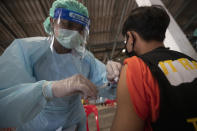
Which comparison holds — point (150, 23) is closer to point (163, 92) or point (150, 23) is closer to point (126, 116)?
point (163, 92)

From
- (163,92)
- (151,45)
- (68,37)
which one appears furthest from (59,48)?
(163,92)

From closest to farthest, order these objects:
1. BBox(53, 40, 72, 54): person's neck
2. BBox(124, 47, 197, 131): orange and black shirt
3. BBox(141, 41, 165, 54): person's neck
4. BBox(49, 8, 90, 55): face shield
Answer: BBox(124, 47, 197, 131): orange and black shirt → BBox(141, 41, 165, 54): person's neck → BBox(49, 8, 90, 55): face shield → BBox(53, 40, 72, 54): person's neck

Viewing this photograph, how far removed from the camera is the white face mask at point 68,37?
3.04 ft

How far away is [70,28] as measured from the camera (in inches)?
37.3

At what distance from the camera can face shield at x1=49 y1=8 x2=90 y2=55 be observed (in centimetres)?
88

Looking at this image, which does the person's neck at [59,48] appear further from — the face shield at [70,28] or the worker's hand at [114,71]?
the worker's hand at [114,71]

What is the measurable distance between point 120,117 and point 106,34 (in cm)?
305

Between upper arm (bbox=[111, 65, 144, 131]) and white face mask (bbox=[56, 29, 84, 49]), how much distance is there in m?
0.63

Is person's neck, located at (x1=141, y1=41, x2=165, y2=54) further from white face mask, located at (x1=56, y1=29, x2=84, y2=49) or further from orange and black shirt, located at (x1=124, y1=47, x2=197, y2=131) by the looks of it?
white face mask, located at (x1=56, y1=29, x2=84, y2=49)

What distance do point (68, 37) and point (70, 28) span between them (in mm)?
83

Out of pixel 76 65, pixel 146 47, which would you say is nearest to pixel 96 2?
pixel 76 65

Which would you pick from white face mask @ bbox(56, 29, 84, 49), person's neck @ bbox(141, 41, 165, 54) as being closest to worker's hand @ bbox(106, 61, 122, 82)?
person's neck @ bbox(141, 41, 165, 54)

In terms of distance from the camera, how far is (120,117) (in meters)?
0.53

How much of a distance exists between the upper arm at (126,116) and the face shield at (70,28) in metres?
0.61
